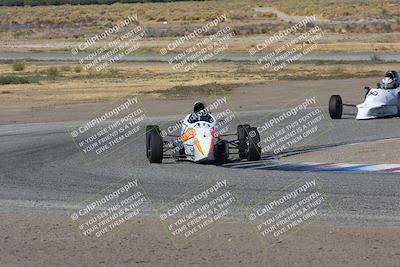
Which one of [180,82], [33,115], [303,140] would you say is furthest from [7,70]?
[303,140]

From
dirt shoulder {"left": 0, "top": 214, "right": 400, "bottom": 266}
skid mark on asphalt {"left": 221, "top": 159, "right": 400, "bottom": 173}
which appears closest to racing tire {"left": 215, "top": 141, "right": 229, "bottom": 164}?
skid mark on asphalt {"left": 221, "top": 159, "right": 400, "bottom": 173}

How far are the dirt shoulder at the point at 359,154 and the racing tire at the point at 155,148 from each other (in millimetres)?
2735

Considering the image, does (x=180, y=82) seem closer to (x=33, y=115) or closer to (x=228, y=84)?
(x=228, y=84)

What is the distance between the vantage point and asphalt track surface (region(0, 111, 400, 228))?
14367 mm

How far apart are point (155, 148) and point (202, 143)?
1.04 m

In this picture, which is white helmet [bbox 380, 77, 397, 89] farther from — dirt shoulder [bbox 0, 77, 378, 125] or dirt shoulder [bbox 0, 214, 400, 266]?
dirt shoulder [bbox 0, 214, 400, 266]

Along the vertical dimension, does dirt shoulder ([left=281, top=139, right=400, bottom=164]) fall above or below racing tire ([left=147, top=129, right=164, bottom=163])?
below

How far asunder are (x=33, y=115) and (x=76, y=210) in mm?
18832

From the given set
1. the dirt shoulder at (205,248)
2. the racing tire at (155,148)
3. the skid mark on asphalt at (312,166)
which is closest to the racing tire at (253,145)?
the skid mark on asphalt at (312,166)

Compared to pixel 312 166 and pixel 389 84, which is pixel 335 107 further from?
pixel 312 166

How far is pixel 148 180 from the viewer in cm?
1717

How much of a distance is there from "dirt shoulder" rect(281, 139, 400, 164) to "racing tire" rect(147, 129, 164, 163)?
2.74m

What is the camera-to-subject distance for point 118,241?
12.3 metres

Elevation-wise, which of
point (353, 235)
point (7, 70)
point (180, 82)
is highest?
point (7, 70)
